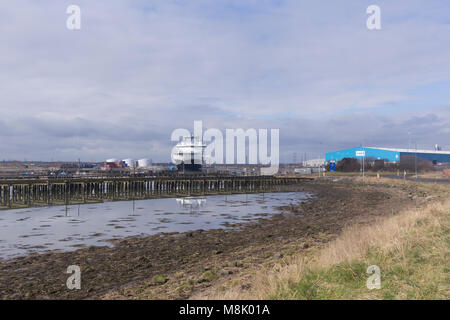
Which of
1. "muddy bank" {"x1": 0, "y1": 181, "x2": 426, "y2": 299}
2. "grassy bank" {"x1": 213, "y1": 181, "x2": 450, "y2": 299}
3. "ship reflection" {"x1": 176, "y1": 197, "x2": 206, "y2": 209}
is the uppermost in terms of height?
"grassy bank" {"x1": 213, "y1": 181, "x2": 450, "y2": 299}

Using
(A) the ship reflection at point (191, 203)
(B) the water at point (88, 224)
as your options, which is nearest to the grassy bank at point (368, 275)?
(B) the water at point (88, 224)

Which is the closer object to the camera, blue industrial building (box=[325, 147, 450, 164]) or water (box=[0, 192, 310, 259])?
water (box=[0, 192, 310, 259])

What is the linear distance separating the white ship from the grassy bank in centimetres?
6891

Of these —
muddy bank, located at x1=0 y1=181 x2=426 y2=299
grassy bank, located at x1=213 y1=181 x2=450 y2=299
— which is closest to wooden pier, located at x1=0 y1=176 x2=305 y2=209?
muddy bank, located at x1=0 y1=181 x2=426 y2=299

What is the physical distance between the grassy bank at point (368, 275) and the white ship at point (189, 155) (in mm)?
68909

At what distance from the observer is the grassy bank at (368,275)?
664 centimetres

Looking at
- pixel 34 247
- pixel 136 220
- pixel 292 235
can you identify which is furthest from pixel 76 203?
pixel 292 235

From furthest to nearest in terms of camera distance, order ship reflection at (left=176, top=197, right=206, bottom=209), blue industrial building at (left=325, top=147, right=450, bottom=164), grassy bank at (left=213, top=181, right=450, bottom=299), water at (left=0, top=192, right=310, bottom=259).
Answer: blue industrial building at (left=325, top=147, right=450, bottom=164) → ship reflection at (left=176, top=197, right=206, bottom=209) → water at (left=0, top=192, right=310, bottom=259) → grassy bank at (left=213, top=181, right=450, bottom=299)

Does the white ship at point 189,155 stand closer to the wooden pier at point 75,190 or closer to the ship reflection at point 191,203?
the wooden pier at point 75,190

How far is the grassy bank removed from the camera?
262 inches

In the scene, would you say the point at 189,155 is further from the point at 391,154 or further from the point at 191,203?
the point at 391,154

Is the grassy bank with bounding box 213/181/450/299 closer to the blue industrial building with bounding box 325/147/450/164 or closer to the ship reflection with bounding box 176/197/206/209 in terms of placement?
the ship reflection with bounding box 176/197/206/209
